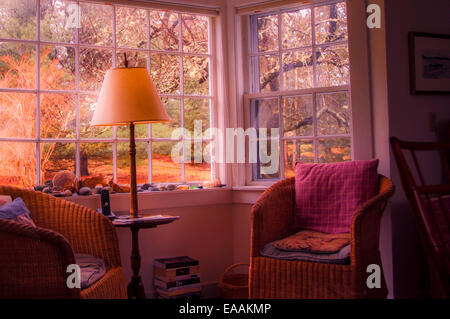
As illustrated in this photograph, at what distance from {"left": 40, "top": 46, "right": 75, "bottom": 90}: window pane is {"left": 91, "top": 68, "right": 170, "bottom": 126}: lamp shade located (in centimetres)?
52

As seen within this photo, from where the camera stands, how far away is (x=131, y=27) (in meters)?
3.67

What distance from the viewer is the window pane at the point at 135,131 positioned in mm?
3615

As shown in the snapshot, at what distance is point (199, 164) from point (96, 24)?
1.30 metres

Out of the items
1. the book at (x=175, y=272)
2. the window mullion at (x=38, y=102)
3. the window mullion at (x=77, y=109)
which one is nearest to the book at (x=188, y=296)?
the book at (x=175, y=272)

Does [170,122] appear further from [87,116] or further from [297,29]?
[297,29]

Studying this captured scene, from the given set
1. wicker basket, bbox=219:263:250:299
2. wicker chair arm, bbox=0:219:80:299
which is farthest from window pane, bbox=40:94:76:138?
wicker basket, bbox=219:263:250:299

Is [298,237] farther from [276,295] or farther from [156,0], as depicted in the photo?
[156,0]

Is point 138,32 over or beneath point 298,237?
over

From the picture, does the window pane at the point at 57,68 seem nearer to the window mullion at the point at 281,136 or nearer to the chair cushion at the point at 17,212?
the chair cushion at the point at 17,212

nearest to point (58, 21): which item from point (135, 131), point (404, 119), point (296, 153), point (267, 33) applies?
point (135, 131)

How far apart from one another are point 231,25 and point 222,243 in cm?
175

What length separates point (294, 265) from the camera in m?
2.71
